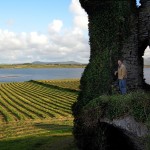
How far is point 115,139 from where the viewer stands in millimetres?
21359

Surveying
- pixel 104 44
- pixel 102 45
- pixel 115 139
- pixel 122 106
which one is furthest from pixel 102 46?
pixel 115 139

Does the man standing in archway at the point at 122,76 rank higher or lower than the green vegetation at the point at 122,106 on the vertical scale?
higher

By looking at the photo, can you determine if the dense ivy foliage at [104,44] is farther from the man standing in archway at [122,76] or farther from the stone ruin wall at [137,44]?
the man standing in archway at [122,76]

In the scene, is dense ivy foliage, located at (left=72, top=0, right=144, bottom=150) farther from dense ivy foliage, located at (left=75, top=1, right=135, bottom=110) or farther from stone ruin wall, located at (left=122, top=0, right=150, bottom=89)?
stone ruin wall, located at (left=122, top=0, right=150, bottom=89)

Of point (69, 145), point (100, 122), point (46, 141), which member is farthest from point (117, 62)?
point (46, 141)

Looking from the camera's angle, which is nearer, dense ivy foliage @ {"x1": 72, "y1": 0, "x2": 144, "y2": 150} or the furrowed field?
dense ivy foliage @ {"x1": 72, "y1": 0, "x2": 144, "y2": 150}

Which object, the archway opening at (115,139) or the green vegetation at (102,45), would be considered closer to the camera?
the archway opening at (115,139)

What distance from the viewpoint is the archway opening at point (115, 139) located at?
2044 centimetres

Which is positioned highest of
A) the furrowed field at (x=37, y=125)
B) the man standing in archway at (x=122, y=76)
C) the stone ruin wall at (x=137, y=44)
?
the stone ruin wall at (x=137, y=44)

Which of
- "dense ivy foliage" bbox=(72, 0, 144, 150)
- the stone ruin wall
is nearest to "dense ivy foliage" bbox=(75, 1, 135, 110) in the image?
"dense ivy foliage" bbox=(72, 0, 144, 150)

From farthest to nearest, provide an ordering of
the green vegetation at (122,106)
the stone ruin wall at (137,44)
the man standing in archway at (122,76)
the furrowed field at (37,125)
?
the furrowed field at (37,125)
the stone ruin wall at (137,44)
the man standing in archway at (122,76)
the green vegetation at (122,106)

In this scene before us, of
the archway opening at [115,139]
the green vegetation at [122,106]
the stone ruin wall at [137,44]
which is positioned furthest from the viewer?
the stone ruin wall at [137,44]

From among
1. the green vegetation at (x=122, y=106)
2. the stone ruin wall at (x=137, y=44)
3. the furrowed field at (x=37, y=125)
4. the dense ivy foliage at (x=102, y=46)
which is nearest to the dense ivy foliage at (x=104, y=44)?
the dense ivy foliage at (x=102, y=46)

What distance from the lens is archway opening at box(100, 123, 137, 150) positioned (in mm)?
20438
